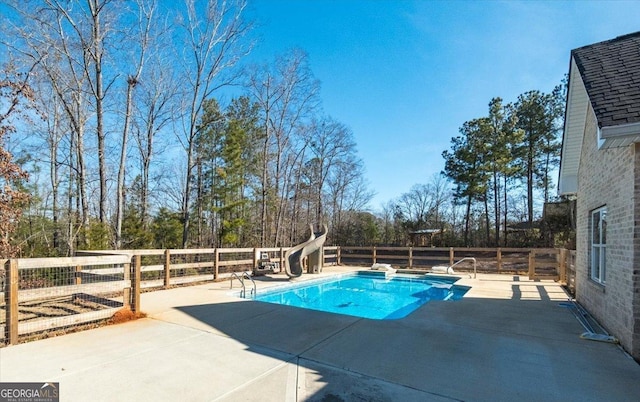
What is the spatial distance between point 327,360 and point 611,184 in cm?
458

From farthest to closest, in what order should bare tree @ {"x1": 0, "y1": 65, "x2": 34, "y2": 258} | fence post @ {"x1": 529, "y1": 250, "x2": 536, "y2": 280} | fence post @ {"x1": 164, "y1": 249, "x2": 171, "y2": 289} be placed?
fence post @ {"x1": 529, "y1": 250, "x2": 536, "y2": 280}, fence post @ {"x1": 164, "y1": 249, "x2": 171, "y2": 289}, bare tree @ {"x1": 0, "y1": 65, "x2": 34, "y2": 258}

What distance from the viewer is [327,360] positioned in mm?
3531

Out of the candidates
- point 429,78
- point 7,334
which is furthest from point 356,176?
point 7,334

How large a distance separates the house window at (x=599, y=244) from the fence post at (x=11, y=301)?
316 inches

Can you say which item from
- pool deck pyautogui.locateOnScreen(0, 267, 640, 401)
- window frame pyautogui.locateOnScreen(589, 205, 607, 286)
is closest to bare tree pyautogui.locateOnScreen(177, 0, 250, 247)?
pool deck pyautogui.locateOnScreen(0, 267, 640, 401)

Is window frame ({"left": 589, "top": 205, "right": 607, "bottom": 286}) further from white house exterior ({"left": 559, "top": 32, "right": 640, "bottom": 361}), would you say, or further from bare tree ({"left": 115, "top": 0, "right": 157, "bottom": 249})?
bare tree ({"left": 115, "top": 0, "right": 157, "bottom": 249})

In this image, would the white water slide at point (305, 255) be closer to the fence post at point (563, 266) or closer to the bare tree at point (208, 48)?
the bare tree at point (208, 48)

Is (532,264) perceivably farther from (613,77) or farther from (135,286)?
(135,286)

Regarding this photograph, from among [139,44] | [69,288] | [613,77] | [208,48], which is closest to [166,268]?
[69,288]

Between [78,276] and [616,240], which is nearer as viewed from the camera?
[616,240]

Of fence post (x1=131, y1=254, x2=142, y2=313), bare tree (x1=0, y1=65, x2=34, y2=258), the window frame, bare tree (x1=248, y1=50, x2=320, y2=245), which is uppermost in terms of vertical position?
bare tree (x1=248, y1=50, x2=320, y2=245)

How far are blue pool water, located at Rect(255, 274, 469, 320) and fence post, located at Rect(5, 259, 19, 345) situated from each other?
4560 millimetres

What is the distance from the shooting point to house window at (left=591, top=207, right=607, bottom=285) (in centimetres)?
510

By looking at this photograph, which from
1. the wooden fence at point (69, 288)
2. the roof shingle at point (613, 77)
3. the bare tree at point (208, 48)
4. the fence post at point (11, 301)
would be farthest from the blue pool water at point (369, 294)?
the bare tree at point (208, 48)
